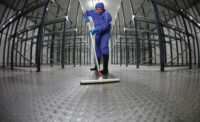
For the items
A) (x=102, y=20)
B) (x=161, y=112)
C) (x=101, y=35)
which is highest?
(x=102, y=20)

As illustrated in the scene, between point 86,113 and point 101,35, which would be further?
point 101,35

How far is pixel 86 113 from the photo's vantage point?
9.3 inches

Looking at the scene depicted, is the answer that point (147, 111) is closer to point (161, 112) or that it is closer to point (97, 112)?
point (161, 112)

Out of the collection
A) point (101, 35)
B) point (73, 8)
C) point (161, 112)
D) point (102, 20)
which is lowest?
point (161, 112)

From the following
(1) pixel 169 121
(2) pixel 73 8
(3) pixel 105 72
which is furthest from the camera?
(2) pixel 73 8

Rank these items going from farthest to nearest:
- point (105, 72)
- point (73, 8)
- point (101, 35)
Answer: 1. point (73, 8)
2. point (101, 35)
3. point (105, 72)

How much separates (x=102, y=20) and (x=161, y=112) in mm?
1172

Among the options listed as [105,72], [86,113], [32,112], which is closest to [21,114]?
[32,112]

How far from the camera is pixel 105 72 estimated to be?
114 centimetres

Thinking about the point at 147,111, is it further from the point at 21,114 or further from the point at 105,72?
the point at 105,72

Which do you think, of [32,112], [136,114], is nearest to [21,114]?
[32,112]

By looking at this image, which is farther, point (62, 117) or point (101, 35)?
point (101, 35)

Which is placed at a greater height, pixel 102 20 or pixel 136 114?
pixel 102 20

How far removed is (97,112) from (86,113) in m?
0.03
